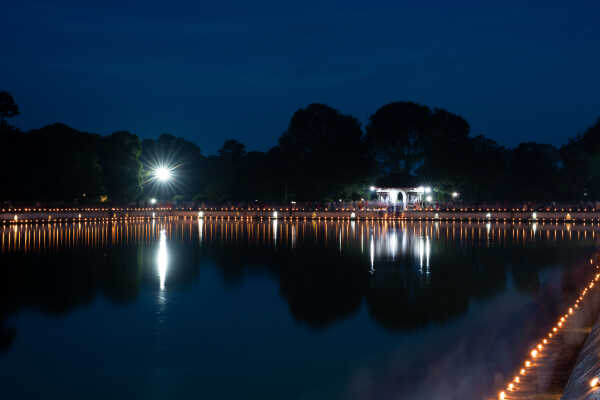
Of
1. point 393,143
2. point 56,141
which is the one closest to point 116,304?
point 56,141

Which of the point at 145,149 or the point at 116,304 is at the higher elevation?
the point at 145,149

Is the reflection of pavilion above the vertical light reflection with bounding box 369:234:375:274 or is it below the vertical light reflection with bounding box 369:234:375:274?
above

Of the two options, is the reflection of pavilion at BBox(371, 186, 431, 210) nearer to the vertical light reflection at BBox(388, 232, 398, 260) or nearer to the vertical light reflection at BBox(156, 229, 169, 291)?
the vertical light reflection at BBox(388, 232, 398, 260)

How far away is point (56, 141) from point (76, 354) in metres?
45.4

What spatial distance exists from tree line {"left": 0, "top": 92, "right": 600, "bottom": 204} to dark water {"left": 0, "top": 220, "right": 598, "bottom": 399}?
30.9m

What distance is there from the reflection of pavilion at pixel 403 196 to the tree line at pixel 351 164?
2.65ft

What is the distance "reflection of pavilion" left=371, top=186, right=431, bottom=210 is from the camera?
52.8 m

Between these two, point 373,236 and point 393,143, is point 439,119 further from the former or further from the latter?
point 373,236

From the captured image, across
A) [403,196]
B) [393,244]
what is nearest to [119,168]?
[403,196]

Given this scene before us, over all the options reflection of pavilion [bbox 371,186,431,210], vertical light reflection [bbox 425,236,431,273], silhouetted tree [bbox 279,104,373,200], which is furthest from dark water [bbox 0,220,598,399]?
silhouetted tree [bbox 279,104,373,200]

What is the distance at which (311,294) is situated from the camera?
14.6 m

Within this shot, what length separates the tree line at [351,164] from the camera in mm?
52906

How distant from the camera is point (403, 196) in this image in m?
53.4

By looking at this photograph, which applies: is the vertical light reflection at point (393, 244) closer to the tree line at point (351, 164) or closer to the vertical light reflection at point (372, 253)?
the vertical light reflection at point (372, 253)
